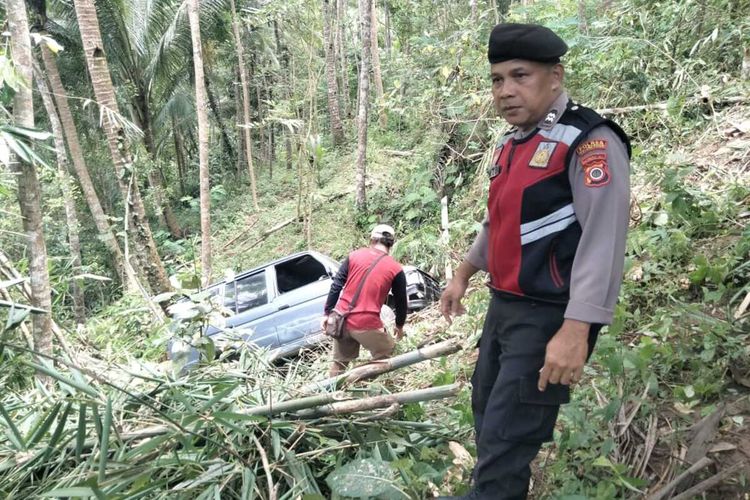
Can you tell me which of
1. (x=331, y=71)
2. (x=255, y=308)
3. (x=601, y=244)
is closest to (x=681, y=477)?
(x=601, y=244)

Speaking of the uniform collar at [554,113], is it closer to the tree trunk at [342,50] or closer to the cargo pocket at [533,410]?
the cargo pocket at [533,410]

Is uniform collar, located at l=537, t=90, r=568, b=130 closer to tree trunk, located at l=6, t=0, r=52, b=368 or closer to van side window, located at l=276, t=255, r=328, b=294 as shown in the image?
tree trunk, located at l=6, t=0, r=52, b=368

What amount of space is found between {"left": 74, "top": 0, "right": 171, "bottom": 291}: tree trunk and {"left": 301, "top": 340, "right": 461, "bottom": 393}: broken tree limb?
12.7 ft

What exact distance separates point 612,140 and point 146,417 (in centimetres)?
218

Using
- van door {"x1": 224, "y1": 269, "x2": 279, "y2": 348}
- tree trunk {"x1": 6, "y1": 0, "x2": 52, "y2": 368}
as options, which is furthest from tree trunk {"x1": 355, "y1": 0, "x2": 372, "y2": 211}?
tree trunk {"x1": 6, "y1": 0, "x2": 52, "y2": 368}

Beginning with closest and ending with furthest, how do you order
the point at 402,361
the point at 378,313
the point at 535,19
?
the point at 402,361 < the point at 378,313 < the point at 535,19

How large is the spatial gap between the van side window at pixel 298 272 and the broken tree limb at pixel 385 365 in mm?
3700

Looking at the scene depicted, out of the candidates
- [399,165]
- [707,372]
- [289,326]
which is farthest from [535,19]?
[707,372]

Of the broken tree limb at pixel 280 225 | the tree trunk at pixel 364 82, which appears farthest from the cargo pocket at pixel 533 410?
the broken tree limb at pixel 280 225

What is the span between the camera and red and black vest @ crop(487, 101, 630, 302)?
1576mm

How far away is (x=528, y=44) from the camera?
1.61 m

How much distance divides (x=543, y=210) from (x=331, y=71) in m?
13.5

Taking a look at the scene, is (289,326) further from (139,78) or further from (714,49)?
(139,78)

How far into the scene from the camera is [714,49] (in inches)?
210
